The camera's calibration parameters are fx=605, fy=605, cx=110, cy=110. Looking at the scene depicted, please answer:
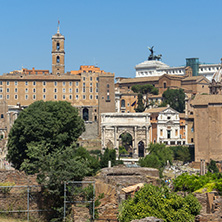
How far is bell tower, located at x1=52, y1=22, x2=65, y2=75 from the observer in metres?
109

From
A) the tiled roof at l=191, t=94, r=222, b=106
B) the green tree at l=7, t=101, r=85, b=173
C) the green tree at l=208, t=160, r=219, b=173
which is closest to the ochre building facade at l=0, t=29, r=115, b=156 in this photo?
the tiled roof at l=191, t=94, r=222, b=106

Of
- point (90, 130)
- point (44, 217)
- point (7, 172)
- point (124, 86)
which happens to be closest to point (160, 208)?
point (44, 217)

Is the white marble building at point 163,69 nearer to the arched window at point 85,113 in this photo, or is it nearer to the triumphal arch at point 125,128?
the arched window at point 85,113

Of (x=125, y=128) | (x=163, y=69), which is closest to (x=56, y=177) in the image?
(x=125, y=128)

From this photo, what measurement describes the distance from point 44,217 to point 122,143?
70258mm

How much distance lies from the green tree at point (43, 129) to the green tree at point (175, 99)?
53512 mm

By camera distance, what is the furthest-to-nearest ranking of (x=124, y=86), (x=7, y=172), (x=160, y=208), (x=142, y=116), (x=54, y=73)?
1. (x=124, y=86)
2. (x=54, y=73)
3. (x=142, y=116)
4. (x=7, y=172)
5. (x=160, y=208)

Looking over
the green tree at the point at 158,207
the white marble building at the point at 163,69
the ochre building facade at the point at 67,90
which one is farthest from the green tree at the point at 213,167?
the white marble building at the point at 163,69

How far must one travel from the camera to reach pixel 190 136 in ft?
299

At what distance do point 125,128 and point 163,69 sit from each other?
75.3 m

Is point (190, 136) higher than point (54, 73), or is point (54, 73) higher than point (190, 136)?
point (54, 73)

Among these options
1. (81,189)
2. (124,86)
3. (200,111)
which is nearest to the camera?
(81,189)

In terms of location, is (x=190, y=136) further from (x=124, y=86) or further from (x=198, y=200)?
(x=198, y=200)

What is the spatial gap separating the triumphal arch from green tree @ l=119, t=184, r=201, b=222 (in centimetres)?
5946
